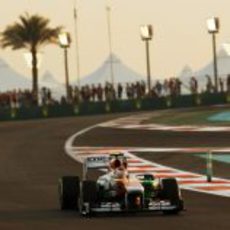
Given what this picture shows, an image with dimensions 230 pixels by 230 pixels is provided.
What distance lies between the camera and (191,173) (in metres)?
20.6

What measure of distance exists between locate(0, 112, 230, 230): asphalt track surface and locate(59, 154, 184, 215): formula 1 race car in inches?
5.4

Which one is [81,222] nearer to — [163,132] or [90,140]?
[90,140]

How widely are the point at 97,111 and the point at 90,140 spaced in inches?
1023

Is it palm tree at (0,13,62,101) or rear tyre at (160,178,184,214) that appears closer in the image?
rear tyre at (160,178,184,214)

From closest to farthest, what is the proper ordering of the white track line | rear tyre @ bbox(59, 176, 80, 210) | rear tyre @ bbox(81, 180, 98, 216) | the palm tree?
rear tyre @ bbox(81, 180, 98, 216) → rear tyre @ bbox(59, 176, 80, 210) → the white track line → the palm tree

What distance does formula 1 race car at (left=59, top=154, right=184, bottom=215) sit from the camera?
12.9m

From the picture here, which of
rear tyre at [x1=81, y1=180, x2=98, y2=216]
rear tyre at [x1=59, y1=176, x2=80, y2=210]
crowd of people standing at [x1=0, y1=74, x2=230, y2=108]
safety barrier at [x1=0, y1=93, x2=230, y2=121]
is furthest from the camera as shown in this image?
crowd of people standing at [x1=0, y1=74, x2=230, y2=108]

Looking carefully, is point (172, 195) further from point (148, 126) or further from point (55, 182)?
point (148, 126)

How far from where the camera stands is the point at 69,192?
559 inches

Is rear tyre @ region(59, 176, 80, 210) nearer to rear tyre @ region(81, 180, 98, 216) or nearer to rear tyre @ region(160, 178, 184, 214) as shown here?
rear tyre @ region(81, 180, 98, 216)

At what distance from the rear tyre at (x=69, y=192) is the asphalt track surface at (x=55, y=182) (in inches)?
6.5

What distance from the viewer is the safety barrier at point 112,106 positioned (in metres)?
58.3

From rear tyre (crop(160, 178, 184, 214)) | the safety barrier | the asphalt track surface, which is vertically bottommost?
the asphalt track surface

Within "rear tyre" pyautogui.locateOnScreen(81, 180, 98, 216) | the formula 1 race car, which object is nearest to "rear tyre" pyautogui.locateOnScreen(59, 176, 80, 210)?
the formula 1 race car
